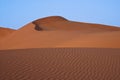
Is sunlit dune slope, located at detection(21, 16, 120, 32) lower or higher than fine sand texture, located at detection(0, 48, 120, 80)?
higher

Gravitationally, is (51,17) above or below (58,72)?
above

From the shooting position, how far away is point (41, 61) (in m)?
6.57

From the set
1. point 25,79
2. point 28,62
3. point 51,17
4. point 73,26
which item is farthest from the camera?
point 51,17

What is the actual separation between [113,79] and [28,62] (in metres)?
2.47

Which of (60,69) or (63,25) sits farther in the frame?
(63,25)

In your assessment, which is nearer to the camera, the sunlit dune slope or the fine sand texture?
the fine sand texture

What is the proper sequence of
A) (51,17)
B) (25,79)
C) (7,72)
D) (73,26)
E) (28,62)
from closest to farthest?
1. (25,79)
2. (7,72)
3. (28,62)
4. (73,26)
5. (51,17)

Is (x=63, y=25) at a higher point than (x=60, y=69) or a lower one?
higher

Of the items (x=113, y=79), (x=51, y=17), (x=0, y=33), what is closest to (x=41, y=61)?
(x=113, y=79)

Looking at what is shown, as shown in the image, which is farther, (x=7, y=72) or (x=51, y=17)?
(x=51, y=17)

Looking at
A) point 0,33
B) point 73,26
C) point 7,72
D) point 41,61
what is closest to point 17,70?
point 7,72

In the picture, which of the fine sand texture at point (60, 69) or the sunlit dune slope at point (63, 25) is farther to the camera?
the sunlit dune slope at point (63, 25)

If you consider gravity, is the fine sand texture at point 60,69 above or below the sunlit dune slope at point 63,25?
below

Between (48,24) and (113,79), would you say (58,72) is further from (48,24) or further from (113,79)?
(48,24)
